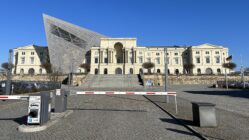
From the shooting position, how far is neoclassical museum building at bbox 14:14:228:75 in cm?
7769

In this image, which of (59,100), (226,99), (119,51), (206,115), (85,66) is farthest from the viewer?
(119,51)

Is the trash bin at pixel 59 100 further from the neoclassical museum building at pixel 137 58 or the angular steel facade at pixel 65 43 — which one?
the neoclassical museum building at pixel 137 58

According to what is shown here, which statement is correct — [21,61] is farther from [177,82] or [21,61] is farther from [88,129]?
[88,129]

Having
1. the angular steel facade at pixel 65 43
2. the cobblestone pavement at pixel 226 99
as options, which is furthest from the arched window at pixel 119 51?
the cobblestone pavement at pixel 226 99

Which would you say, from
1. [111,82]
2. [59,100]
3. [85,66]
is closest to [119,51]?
[85,66]

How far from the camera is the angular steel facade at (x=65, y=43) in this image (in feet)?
247

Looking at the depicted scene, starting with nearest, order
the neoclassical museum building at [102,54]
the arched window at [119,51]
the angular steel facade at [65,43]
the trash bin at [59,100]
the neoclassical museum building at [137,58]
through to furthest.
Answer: the trash bin at [59,100], the angular steel facade at [65,43], the neoclassical museum building at [102,54], the neoclassical museum building at [137,58], the arched window at [119,51]

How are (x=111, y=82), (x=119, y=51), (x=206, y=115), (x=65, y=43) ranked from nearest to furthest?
(x=206, y=115) < (x=111, y=82) < (x=65, y=43) < (x=119, y=51)

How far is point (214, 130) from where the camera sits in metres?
6.49

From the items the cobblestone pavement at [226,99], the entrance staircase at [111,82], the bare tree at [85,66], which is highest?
the bare tree at [85,66]

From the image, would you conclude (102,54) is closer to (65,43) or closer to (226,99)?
(65,43)

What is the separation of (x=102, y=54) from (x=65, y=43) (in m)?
16.7

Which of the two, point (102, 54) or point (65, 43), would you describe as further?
point (102, 54)

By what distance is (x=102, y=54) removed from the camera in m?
83.1
